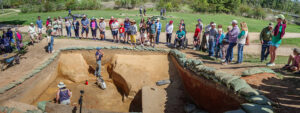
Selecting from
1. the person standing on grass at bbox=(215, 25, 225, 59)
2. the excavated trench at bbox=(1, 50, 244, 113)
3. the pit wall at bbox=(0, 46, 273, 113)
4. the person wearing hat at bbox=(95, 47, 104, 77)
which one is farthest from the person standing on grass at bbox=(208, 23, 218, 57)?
the person wearing hat at bbox=(95, 47, 104, 77)

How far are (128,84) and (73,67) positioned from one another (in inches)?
155

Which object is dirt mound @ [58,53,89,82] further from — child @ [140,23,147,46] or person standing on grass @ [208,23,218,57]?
person standing on grass @ [208,23,218,57]

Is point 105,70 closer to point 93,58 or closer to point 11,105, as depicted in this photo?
point 93,58

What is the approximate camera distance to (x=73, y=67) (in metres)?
13.6

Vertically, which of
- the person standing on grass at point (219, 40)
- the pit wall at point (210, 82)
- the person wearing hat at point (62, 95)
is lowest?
the person wearing hat at point (62, 95)

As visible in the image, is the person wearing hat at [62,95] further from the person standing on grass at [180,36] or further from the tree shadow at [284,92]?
the tree shadow at [284,92]

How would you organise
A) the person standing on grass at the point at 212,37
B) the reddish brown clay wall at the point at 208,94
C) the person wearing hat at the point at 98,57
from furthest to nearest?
the person wearing hat at the point at 98,57, the person standing on grass at the point at 212,37, the reddish brown clay wall at the point at 208,94

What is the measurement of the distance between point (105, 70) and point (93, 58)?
112 centimetres

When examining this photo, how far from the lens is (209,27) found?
12336mm

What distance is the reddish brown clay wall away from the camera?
693cm

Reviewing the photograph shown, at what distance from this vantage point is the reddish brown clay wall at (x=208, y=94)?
6.93 m

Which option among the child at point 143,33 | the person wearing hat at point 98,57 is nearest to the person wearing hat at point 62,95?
the person wearing hat at point 98,57

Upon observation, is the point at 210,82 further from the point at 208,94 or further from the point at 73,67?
the point at 73,67

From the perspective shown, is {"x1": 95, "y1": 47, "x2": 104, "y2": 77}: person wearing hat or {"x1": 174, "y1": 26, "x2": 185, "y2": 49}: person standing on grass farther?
{"x1": 174, "y1": 26, "x2": 185, "y2": 49}: person standing on grass
